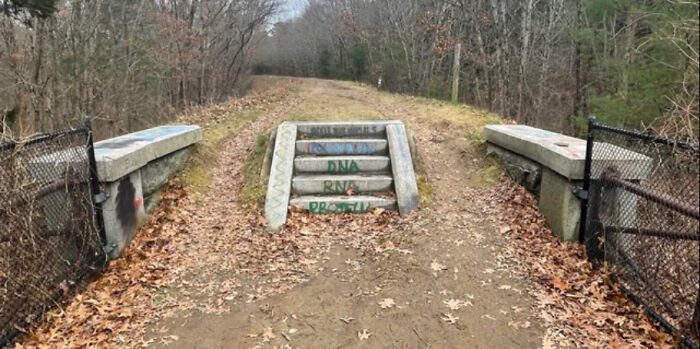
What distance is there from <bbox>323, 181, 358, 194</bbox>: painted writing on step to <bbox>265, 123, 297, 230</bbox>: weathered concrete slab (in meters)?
0.53

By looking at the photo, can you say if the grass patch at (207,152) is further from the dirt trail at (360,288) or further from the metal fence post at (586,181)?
the metal fence post at (586,181)

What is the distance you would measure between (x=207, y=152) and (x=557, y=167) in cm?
560

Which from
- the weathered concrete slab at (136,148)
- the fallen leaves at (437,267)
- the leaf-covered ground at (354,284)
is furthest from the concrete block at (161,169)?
the fallen leaves at (437,267)

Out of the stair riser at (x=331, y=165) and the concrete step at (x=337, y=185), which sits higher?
the stair riser at (x=331, y=165)

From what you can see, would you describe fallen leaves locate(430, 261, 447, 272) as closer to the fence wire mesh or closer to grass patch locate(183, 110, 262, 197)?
the fence wire mesh

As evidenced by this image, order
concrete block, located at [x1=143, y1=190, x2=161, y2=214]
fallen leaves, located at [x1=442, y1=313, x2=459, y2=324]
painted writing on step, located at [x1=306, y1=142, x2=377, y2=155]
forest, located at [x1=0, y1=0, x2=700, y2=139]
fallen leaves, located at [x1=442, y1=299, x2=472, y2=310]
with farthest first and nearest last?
forest, located at [x1=0, y1=0, x2=700, y2=139]
painted writing on step, located at [x1=306, y1=142, x2=377, y2=155]
concrete block, located at [x1=143, y1=190, x2=161, y2=214]
fallen leaves, located at [x1=442, y1=299, x2=472, y2=310]
fallen leaves, located at [x1=442, y1=313, x2=459, y2=324]

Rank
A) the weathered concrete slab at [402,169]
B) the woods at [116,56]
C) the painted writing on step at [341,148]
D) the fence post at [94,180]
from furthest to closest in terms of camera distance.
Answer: the woods at [116,56], the painted writing on step at [341,148], the weathered concrete slab at [402,169], the fence post at [94,180]

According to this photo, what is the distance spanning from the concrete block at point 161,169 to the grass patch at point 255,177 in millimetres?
990

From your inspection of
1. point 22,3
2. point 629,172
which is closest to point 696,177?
point 629,172

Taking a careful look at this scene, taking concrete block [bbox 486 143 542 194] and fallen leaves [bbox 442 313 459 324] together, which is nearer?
fallen leaves [bbox 442 313 459 324]

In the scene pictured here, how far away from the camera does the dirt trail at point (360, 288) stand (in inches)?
142

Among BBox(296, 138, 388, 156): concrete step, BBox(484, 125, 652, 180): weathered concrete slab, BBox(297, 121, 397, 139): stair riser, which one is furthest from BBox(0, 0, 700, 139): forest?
BBox(296, 138, 388, 156): concrete step

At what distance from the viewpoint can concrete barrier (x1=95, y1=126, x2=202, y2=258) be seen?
183 inches

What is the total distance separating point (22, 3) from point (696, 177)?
1278 centimetres
